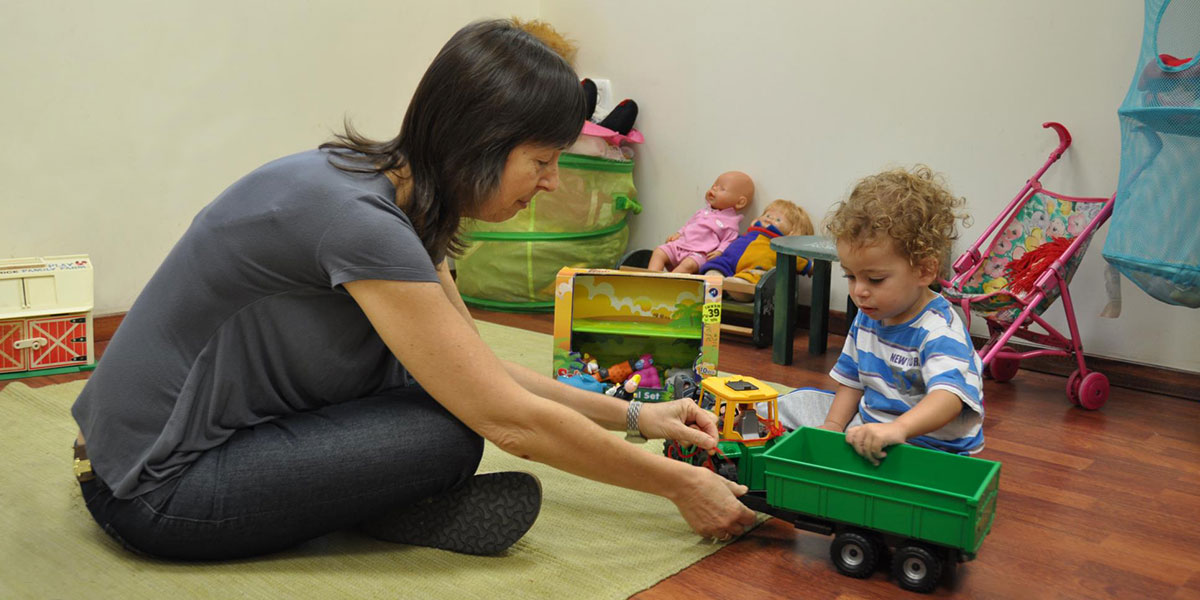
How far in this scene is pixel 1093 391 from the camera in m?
2.60

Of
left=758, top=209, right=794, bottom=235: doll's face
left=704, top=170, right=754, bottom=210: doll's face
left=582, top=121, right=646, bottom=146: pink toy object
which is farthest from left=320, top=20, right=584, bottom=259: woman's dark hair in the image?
left=582, top=121, right=646, bottom=146: pink toy object

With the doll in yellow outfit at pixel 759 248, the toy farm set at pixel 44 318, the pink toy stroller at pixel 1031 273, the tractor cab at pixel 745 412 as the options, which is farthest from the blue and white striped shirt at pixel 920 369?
the toy farm set at pixel 44 318

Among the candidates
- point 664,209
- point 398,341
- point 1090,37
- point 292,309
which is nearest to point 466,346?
point 398,341

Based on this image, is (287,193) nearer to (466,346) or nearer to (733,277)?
(466,346)

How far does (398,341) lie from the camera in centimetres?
129

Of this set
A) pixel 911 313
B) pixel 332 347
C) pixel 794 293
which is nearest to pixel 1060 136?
pixel 794 293

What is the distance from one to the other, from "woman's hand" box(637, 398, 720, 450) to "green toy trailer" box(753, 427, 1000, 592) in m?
0.11

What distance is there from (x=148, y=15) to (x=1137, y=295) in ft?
10.6

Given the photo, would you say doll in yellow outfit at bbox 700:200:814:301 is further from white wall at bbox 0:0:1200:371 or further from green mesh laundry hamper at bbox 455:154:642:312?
green mesh laundry hamper at bbox 455:154:642:312

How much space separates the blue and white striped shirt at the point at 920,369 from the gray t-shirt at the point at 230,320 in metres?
0.94

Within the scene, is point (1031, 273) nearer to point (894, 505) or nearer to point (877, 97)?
point (877, 97)

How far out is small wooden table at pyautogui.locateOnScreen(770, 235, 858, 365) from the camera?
117 inches

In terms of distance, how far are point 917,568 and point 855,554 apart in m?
0.10

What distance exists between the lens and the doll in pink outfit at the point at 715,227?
142 inches
